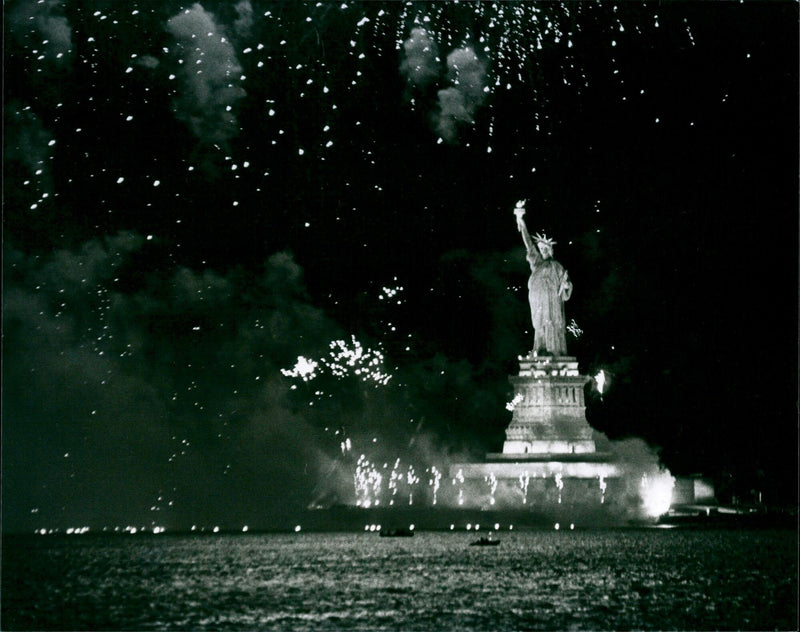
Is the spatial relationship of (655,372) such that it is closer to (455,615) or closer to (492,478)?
(492,478)

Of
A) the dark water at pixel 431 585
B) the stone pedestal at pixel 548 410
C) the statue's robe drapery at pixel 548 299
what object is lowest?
the dark water at pixel 431 585

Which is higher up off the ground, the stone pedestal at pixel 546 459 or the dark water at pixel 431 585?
the stone pedestal at pixel 546 459

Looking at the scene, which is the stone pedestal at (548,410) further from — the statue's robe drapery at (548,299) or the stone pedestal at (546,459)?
the statue's robe drapery at (548,299)

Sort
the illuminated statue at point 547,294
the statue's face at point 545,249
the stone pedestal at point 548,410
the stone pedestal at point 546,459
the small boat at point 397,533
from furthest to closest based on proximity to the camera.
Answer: the statue's face at point 545,249
the illuminated statue at point 547,294
the stone pedestal at point 548,410
the small boat at point 397,533
the stone pedestal at point 546,459

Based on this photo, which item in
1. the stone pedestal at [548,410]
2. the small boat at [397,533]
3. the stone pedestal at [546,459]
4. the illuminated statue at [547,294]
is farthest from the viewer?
the illuminated statue at [547,294]

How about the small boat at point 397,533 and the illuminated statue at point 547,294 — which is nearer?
the small boat at point 397,533

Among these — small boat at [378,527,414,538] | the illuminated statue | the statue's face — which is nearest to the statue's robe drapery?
the illuminated statue

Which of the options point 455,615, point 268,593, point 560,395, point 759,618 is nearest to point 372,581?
point 268,593

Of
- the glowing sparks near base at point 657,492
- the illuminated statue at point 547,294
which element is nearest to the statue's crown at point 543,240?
the illuminated statue at point 547,294

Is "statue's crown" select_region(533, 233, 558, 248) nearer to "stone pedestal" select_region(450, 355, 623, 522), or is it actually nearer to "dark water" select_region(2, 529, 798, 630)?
"stone pedestal" select_region(450, 355, 623, 522)
